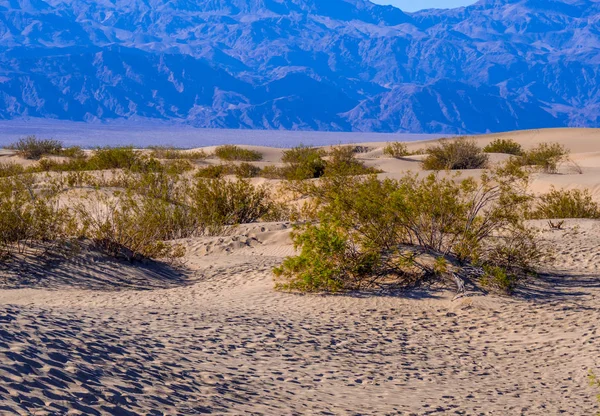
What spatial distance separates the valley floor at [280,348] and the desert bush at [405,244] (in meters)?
0.34

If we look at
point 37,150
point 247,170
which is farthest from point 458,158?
Answer: point 37,150

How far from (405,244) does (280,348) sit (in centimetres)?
388

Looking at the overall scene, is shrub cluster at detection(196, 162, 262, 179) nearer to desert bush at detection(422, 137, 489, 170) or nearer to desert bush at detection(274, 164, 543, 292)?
desert bush at detection(422, 137, 489, 170)

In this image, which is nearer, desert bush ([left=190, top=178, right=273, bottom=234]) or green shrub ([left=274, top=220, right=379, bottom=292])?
green shrub ([left=274, top=220, right=379, bottom=292])

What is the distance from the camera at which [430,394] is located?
6238 mm

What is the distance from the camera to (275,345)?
286 inches

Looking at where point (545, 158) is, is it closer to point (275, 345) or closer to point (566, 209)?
point (566, 209)

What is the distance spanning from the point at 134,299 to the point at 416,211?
3.78 m

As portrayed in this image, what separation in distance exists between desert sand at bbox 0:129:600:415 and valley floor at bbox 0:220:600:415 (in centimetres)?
2

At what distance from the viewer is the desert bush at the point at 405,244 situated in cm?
978

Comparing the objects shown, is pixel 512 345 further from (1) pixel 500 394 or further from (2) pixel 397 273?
(2) pixel 397 273

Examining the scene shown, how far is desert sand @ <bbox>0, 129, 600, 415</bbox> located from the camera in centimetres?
540

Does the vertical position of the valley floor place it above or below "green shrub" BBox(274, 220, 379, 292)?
below

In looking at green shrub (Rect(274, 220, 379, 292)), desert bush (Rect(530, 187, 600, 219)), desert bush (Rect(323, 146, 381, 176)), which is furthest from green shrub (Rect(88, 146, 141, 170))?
green shrub (Rect(274, 220, 379, 292))
